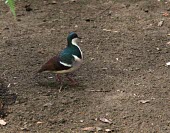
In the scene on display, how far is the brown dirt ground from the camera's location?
3.72 m

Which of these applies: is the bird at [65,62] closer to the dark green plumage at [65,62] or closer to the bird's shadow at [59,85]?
the dark green plumage at [65,62]

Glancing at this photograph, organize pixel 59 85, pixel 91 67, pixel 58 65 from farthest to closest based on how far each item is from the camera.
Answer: pixel 91 67
pixel 59 85
pixel 58 65

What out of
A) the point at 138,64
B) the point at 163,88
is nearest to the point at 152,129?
the point at 163,88

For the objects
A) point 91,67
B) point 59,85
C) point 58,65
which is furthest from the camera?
point 91,67

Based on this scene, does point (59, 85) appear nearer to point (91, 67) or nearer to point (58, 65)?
point (58, 65)

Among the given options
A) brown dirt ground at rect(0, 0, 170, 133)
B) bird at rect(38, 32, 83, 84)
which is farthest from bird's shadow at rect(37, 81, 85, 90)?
bird at rect(38, 32, 83, 84)

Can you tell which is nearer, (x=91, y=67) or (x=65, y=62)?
(x=65, y=62)

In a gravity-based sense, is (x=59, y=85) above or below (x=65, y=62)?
below

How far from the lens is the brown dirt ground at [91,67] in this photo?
12.2 feet

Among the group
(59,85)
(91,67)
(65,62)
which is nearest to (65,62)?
(65,62)

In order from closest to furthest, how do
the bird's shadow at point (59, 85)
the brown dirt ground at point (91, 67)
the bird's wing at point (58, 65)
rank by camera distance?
1. the brown dirt ground at point (91, 67)
2. the bird's wing at point (58, 65)
3. the bird's shadow at point (59, 85)

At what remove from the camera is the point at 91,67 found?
4793 mm

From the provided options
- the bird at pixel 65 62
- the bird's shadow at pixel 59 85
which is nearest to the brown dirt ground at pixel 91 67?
the bird's shadow at pixel 59 85

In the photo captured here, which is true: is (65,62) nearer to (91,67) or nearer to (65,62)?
(65,62)
